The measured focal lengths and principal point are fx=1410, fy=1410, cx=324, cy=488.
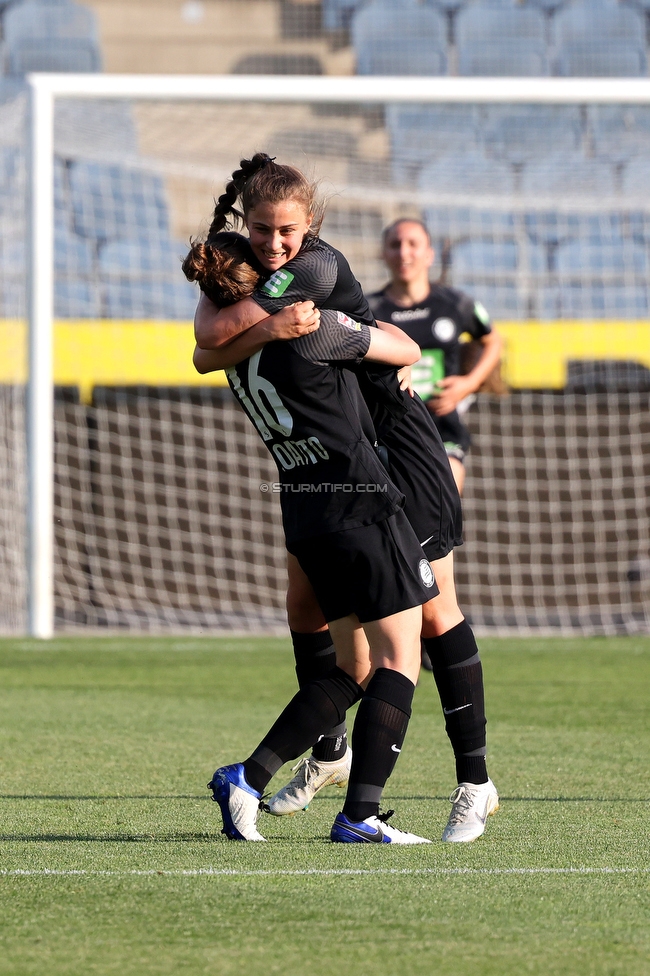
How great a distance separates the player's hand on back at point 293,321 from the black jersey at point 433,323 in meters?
3.63

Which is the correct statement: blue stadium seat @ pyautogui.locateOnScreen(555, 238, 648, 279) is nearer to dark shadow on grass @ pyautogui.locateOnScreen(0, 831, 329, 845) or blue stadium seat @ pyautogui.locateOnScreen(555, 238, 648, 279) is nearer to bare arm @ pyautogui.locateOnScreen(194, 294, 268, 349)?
bare arm @ pyautogui.locateOnScreen(194, 294, 268, 349)

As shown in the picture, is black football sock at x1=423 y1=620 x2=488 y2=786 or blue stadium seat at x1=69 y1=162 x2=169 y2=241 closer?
black football sock at x1=423 y1=620 x2=488 y2=786

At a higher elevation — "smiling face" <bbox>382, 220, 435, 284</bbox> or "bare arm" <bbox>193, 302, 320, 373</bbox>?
"smiling face" <bbox>382, 220, 435, 284</bbox>

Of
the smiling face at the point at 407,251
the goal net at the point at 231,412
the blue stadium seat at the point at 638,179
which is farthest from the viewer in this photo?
the blue stadium seat at the point at 638,179

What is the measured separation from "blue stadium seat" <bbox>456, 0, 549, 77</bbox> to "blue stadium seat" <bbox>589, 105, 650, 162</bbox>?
1239 mm

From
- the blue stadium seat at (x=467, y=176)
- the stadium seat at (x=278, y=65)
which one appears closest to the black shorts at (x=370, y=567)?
the blue stadium seat at (x=467, y=176)

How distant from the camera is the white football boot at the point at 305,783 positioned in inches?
138

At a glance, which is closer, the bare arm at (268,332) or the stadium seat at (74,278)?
the bare arm at (268,332)

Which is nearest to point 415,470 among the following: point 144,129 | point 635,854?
point 635,854

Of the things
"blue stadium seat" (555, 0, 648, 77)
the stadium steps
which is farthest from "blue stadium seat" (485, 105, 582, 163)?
the stadium steps

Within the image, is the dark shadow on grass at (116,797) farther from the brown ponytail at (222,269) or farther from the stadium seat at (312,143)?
the stadium seat at (312,143)

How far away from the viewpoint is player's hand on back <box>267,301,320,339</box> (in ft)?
9.75

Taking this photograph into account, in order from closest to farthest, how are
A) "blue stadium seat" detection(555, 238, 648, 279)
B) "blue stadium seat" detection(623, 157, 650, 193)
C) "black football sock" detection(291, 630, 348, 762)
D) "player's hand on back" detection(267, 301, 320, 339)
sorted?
"player's hand on back" detection(267, 301, 320, 339)
"black football sock" detection(291, 630, 348, 762)
"blue stadium seat" detection(623, 157, 650, 193)
"blue stadium seat" detection(555, 238, 648, 279)

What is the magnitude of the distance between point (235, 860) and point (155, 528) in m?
7.02
